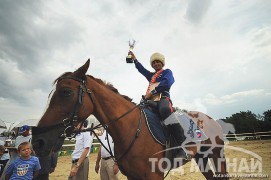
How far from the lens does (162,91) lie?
4.25 m

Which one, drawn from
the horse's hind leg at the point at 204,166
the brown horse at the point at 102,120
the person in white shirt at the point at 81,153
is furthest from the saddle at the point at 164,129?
the person in white shirt at the point at 81,153

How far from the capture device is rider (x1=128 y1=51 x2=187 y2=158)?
395 centimetres

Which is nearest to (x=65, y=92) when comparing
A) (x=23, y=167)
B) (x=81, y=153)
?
(x=23, y=167)

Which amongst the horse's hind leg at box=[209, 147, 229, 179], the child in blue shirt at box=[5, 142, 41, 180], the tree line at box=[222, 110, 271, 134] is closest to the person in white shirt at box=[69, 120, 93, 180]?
the child in blue shirt at box=[5, 142, 41, 180]

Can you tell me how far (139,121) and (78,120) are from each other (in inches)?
44.5

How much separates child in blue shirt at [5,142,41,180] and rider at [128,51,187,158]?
305cm

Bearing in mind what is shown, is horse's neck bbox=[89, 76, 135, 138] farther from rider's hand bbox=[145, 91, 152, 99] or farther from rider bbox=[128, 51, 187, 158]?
rider's hand bbox=[145, 91, 152, 99]

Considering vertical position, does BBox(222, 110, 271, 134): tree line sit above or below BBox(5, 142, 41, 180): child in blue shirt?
above

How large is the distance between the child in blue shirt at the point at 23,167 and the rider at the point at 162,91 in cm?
305

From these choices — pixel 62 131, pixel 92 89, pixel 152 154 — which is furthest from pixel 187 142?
pixel 62 131

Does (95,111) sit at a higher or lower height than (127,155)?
higher

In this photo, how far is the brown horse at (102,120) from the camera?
287 cm

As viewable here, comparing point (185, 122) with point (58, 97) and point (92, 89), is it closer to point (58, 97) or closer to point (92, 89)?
point (92, 89)

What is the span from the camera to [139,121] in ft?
12.1
